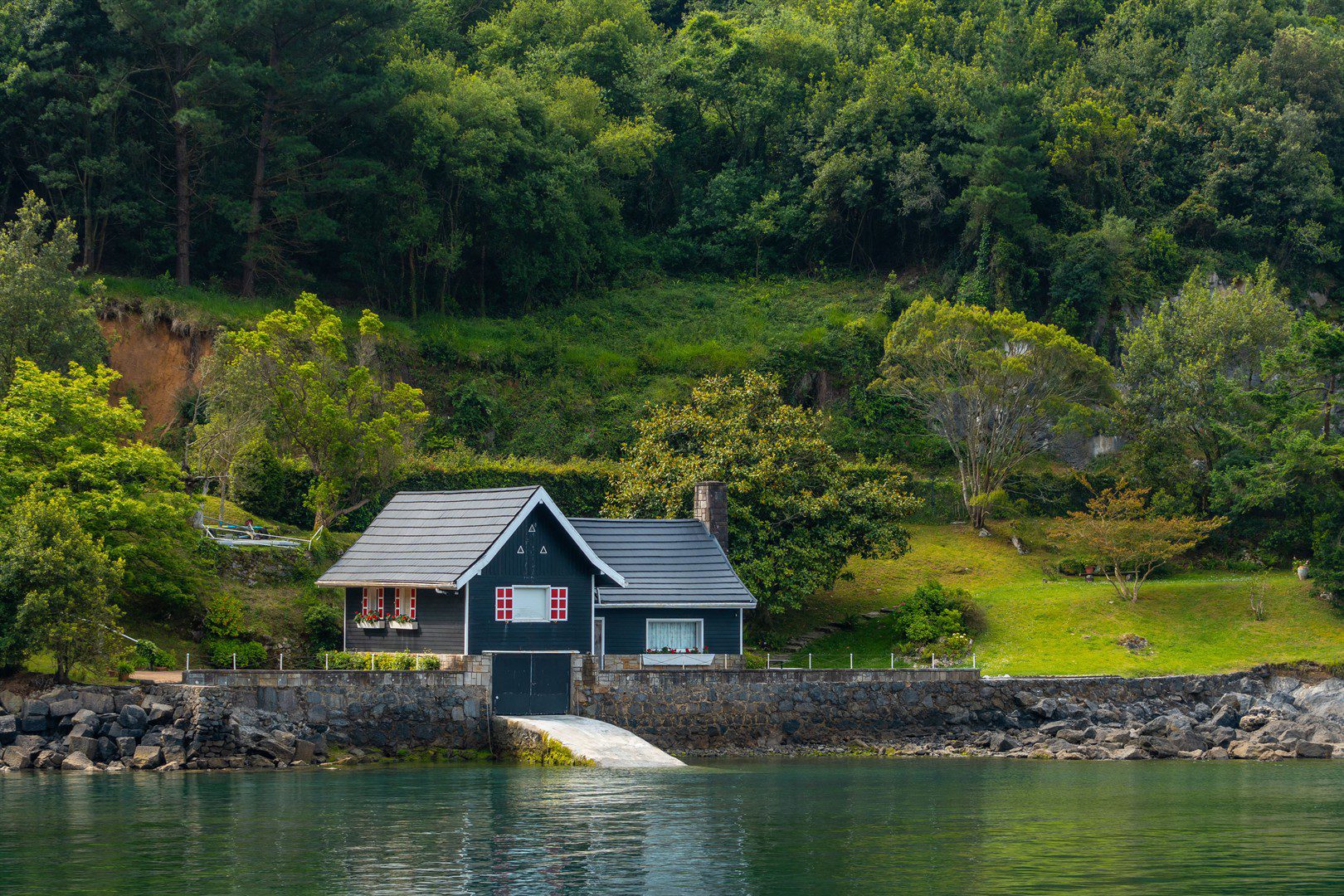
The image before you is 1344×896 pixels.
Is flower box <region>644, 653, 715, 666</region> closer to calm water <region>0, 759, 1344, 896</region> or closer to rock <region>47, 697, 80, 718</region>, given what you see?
calm water <region>0, 759, 1344, 896</region>

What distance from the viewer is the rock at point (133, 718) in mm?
33562

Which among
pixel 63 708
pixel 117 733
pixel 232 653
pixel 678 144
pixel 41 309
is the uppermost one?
pixel 678 144

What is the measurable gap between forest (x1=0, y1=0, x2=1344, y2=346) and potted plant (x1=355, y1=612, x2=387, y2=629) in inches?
926

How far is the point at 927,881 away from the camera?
21438 mm

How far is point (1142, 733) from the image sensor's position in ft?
137

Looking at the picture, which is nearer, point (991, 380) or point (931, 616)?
point (931, 616)

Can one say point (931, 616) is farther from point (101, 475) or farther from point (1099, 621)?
point (101, 475)

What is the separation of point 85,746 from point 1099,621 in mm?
30653

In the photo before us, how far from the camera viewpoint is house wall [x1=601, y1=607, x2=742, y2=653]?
41.6m

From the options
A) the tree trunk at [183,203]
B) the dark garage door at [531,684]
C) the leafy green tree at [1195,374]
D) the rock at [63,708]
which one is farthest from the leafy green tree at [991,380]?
the rock at [63,708]

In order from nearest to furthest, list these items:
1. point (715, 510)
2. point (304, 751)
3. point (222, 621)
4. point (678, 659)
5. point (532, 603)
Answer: point (304, 751) < point (532, 603) < point (222, 621) < point (678, 659) < point (715, 510)

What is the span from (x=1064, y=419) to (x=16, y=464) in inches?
1432

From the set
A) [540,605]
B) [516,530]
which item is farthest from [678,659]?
[516,530]

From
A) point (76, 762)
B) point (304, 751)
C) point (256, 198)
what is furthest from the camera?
point (256, 198)
